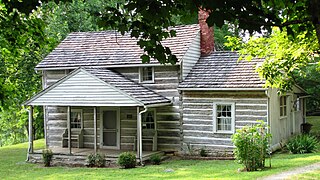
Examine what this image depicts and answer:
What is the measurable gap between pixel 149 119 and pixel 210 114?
3170mm

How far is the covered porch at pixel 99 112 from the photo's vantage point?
19.7 m

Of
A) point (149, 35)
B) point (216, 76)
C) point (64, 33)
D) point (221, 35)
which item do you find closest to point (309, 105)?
point (221, 35)

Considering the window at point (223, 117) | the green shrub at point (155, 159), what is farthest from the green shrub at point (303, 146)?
the green shrub at point (155, 159)

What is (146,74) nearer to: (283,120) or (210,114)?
(210,114)

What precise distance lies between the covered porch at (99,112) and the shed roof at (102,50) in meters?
1.21

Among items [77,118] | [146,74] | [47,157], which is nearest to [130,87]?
[146,74]

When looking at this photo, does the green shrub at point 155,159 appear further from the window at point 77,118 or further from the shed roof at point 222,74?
the window at point 77,118

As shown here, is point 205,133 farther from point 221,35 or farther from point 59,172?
point 221,35

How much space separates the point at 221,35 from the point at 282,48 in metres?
22.3

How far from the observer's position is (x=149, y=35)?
4.70 meters

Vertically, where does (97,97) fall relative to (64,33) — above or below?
below

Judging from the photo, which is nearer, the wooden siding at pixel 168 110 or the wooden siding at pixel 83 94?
the wooden siding at pixel 83 94

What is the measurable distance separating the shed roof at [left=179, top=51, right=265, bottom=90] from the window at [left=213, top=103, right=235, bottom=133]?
1.05 metres

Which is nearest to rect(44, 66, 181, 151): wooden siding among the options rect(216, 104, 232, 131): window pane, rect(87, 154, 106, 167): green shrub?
rect(216, 104, 232, 131): window pane
